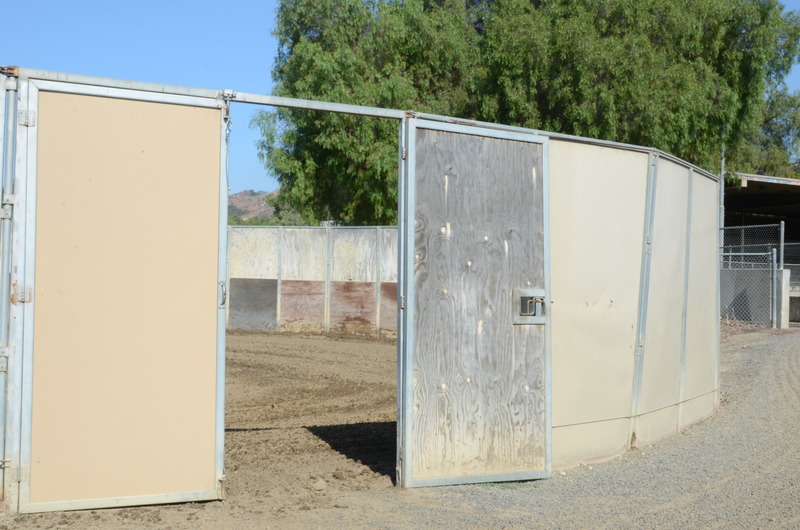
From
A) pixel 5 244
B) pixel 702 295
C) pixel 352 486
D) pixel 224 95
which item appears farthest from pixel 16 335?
pixel 702 295

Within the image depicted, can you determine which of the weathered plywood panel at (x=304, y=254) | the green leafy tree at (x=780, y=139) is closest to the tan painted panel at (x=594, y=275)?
the weathered plywood panel at (x=304, y=254)

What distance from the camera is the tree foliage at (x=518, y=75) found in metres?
21.0

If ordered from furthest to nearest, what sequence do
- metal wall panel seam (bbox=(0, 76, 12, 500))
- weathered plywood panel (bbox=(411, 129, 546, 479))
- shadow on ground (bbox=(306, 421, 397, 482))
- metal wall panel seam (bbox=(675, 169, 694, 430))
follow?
metal wall panel seam (bbox=(675, 169, 694, 430)) < shadow on ground (bbox=(306, 421, 397, 482)) < weathered plywood panel (bbox=(411, 129, 546, 479)) < metal wall panel seam (bbox=(0, 76, 12, 500))

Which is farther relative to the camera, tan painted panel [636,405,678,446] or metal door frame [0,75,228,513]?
tan painted panel [636,405,678,446]

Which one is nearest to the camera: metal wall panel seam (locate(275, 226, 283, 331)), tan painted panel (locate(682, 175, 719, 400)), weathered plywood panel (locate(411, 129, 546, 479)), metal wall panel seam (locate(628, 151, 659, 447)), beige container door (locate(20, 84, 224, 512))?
beige container door (locate(20, 84, 224, 512))

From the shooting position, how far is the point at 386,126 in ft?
77.0

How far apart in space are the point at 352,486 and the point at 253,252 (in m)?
12.8

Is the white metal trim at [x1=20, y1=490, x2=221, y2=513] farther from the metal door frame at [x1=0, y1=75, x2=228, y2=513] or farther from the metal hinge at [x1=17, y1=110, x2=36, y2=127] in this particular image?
the metal hinge at [x1=17, y1=110, x2=36, y2=127]

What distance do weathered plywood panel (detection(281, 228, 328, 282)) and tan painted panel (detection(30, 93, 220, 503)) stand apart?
12.3 meters

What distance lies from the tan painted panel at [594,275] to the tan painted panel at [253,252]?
11.9m

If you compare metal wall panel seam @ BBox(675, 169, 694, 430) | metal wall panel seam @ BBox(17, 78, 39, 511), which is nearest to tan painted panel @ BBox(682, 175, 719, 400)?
metal wall panel seam @ BBox(675, 169, 694, 430)

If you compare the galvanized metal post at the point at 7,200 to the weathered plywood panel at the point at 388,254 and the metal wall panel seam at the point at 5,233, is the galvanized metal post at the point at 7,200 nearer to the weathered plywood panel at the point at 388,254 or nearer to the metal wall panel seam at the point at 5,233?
the metal wall panel seam at the point at 5,233

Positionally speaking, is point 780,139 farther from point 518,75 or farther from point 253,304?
point 253,304

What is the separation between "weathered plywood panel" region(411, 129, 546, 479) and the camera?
595 cm
